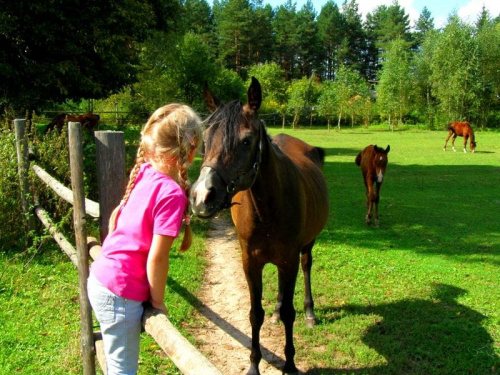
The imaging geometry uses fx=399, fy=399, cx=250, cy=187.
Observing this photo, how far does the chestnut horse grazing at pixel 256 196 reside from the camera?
2.49 m

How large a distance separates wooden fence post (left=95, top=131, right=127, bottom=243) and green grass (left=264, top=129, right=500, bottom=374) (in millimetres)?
2483

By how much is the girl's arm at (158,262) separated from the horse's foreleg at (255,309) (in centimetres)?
174

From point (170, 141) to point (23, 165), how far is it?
15.2 feet

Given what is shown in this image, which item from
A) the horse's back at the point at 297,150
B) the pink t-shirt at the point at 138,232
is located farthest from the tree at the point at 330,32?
the pink t-shirt at the point at 138,232

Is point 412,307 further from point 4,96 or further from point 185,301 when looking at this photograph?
point 4,96

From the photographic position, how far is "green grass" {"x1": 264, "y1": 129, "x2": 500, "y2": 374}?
3.85 meters

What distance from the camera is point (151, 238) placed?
191 centimetres

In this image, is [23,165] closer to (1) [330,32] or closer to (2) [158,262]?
(2) [158,262]

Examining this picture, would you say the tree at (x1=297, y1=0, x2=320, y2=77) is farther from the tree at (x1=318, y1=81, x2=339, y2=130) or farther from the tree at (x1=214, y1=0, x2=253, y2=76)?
the tree at (x1=318, y1=81, x2=339, y2=130)

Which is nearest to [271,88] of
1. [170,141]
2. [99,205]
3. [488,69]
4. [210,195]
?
[488,69]

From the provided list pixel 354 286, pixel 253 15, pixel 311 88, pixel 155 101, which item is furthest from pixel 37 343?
pixel 253 15

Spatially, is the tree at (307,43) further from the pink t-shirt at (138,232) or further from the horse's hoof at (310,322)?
the pink t-shirt at (138,232)

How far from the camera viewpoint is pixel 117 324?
1.98 metres

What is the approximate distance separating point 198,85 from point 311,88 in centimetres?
2181
